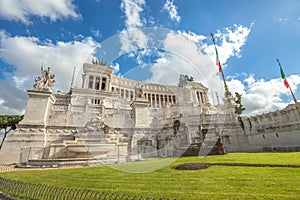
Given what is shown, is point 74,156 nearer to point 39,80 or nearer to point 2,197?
point 2,197

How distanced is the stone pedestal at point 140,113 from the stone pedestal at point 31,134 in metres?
13.3

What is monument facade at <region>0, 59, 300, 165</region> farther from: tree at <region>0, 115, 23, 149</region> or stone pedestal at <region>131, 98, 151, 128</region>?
tree at <region>0, 115, 23, 149</region>

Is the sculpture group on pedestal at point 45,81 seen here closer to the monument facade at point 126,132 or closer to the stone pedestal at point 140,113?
the monument facade at point 126,132

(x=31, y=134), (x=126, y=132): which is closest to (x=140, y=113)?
(x=126, y=132)

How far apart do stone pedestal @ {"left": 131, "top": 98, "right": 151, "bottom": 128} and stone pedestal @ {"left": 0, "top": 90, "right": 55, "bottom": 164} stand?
13261mm

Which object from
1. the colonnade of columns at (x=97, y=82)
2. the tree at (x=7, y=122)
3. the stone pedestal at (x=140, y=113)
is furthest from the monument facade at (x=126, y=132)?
the colonnade of columns at (x=97, y=82)

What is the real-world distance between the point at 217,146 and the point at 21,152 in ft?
81.0

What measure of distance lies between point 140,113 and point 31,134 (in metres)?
15.6

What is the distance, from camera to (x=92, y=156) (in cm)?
1723

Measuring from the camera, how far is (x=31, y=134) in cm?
1853

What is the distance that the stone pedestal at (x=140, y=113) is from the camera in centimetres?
2494

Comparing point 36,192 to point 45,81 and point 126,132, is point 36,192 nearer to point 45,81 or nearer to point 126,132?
point 126,132

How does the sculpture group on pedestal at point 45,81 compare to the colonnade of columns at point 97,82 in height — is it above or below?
below

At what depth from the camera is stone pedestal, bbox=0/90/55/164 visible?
1688 centimetres
